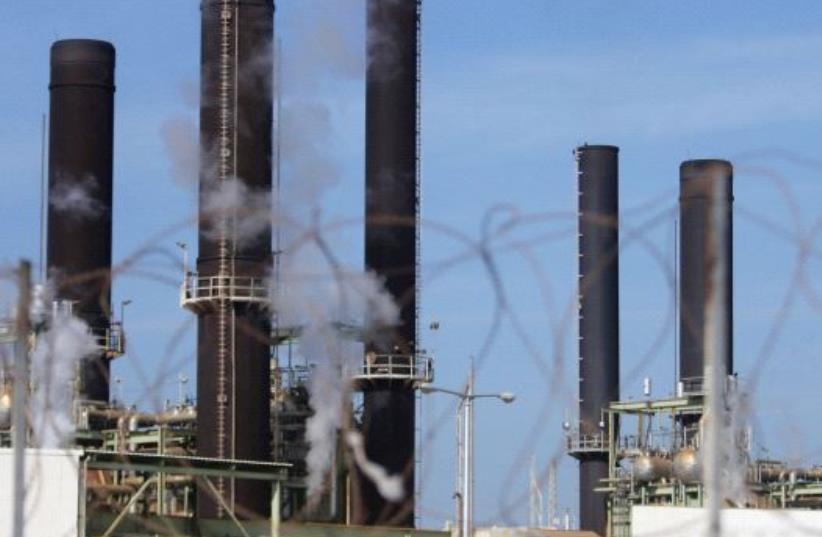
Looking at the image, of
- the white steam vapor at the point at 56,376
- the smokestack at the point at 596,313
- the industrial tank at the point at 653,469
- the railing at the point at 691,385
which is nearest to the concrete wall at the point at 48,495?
the white steam vapor at the point at 56,376

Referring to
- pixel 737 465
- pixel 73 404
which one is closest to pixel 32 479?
pixel 73 404

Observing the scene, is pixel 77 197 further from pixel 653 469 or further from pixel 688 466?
pixel 688 466

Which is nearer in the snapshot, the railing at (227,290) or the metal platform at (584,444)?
the railing at (227,290)

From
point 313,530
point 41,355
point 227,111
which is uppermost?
point 227,111

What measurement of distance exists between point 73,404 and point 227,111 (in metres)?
17.3

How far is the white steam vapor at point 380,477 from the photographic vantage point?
381ft

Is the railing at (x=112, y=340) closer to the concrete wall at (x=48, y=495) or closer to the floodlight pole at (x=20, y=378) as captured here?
the concrete wall at (x=48, y=495)

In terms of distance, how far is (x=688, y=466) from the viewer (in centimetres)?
11494

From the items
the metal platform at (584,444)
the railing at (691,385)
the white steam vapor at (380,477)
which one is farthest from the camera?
the metal platform at (584,444)

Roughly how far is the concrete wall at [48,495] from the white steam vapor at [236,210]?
21.4 meters

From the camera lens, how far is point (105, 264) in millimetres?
122688

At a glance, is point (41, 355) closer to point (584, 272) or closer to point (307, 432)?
point (307, 432)

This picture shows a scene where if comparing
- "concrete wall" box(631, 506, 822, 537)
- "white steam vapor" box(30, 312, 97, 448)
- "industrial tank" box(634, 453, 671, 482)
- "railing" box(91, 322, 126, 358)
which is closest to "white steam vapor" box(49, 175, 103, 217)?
"railing" box(91, 322, 126, 358)

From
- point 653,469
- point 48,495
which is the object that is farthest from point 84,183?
point 48,495
